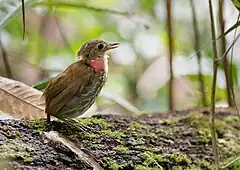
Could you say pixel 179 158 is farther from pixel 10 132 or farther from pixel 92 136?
pixel 10 132

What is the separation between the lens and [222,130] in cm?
252

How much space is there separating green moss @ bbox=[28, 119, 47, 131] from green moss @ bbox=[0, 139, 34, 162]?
7.1 inches

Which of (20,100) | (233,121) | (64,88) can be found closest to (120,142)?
(64,88)

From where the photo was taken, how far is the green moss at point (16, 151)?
5.24 feet

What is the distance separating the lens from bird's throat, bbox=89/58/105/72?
81.0 inches

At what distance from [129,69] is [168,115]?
279 centimetres

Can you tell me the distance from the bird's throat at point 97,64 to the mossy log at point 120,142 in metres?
0.23

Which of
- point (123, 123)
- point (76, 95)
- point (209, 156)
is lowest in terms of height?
point (209, 156)

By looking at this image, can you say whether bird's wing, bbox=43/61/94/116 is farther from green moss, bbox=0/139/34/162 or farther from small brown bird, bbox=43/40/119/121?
green moss, bbox=0/139/34/162

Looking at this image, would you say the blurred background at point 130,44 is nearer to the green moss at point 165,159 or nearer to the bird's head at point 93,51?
the bird's head at point 93,51

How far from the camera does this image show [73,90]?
1941 mm

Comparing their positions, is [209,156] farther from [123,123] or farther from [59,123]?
[59,123]

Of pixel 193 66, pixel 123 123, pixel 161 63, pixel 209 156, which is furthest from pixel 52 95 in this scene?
pixel 161 63

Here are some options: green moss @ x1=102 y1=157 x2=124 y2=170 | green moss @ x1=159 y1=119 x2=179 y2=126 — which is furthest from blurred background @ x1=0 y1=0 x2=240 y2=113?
green moss @ x1=102 y1=157 x2=124 y2=170
